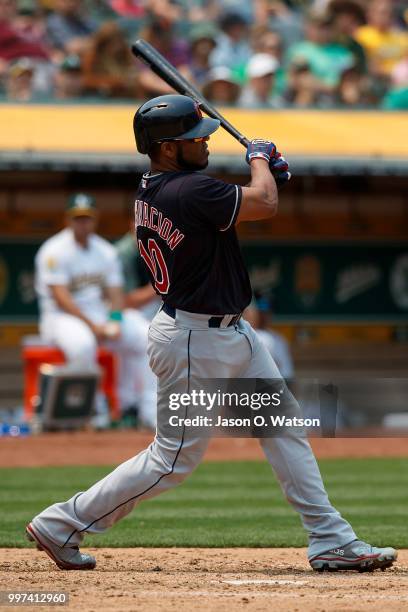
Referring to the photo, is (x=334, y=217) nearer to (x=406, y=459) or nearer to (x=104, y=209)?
(x=104, y=209)

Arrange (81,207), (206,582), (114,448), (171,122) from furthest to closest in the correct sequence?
(81,207)
(114,448)
(171,122)
(206,582)

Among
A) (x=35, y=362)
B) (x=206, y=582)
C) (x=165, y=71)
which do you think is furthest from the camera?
(x=35, y=362)

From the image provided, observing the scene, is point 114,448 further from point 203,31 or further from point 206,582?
point 203,31

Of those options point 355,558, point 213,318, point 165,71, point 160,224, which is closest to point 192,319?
point 213,318

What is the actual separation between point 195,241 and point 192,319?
0.95ft

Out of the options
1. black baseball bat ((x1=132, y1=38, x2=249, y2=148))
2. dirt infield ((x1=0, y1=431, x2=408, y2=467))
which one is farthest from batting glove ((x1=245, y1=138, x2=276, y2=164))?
dirt infield ((x1=0, y1=431, x2=408, y2=467))

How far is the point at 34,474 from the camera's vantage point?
833 centimetres

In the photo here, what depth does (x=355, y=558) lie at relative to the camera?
4.73 m

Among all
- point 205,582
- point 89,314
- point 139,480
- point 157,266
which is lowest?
point 205,582

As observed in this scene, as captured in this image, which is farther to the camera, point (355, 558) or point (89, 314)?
point (89, 314)

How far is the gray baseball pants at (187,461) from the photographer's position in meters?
4.64

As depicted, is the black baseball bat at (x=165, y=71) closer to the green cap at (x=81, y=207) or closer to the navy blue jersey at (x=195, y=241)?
the navy blue jersey at (x=195, y=241)

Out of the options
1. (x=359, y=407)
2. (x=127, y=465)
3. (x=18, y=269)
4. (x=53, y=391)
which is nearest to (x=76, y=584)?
(x=127, y=465)

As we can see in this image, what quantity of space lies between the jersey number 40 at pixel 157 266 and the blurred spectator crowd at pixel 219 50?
22.3 ft
